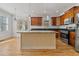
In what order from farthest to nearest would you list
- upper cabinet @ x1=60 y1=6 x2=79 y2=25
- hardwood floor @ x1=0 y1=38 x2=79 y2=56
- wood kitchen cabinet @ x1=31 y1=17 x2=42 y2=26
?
upper cabinet @ x1=60 y1=6 x2=79 y2=25 < wood kitchen cabinet @ x1=31 y1=17 x2=42 y2=26 < hardwood floor @ x1=0 y1=38 x2=79 y2=56

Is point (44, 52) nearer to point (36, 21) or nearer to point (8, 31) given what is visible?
point (36, 21)

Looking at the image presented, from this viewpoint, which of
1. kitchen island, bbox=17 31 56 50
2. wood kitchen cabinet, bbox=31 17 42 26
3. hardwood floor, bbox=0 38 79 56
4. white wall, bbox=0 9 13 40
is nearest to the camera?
hardwood floor, bbox=0 38 79 56

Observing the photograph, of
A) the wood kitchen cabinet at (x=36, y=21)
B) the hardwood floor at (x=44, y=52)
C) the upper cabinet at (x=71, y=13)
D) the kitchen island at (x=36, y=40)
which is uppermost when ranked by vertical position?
the upper cabinet at (x=71, y=13)

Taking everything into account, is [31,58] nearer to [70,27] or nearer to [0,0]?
[0,0]

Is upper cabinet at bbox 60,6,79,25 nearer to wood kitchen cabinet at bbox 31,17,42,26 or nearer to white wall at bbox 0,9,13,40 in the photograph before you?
wood kitchen cabinet at bbox 31,17,42,26

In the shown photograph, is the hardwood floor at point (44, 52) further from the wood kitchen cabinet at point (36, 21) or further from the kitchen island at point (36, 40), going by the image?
the wood kitchen cabinet at point (36, 21)

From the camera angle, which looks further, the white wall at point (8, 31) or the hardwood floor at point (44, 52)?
the white wall at point (8, 31)

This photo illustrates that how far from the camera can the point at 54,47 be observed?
6477mm

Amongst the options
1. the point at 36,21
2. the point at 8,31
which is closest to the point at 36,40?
the point at 36,21

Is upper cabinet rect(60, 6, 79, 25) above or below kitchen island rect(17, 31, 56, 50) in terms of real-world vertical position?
above

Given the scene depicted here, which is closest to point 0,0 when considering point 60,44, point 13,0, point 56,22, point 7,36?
point 13,0

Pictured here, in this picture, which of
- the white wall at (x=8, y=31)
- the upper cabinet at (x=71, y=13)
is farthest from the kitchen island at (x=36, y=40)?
the white wall at (x=8, y=31)

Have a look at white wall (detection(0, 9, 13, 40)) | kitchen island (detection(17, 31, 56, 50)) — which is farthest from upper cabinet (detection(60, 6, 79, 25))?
white wall (detection(0, 9, 13, 40))

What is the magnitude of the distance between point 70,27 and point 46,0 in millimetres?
4848
